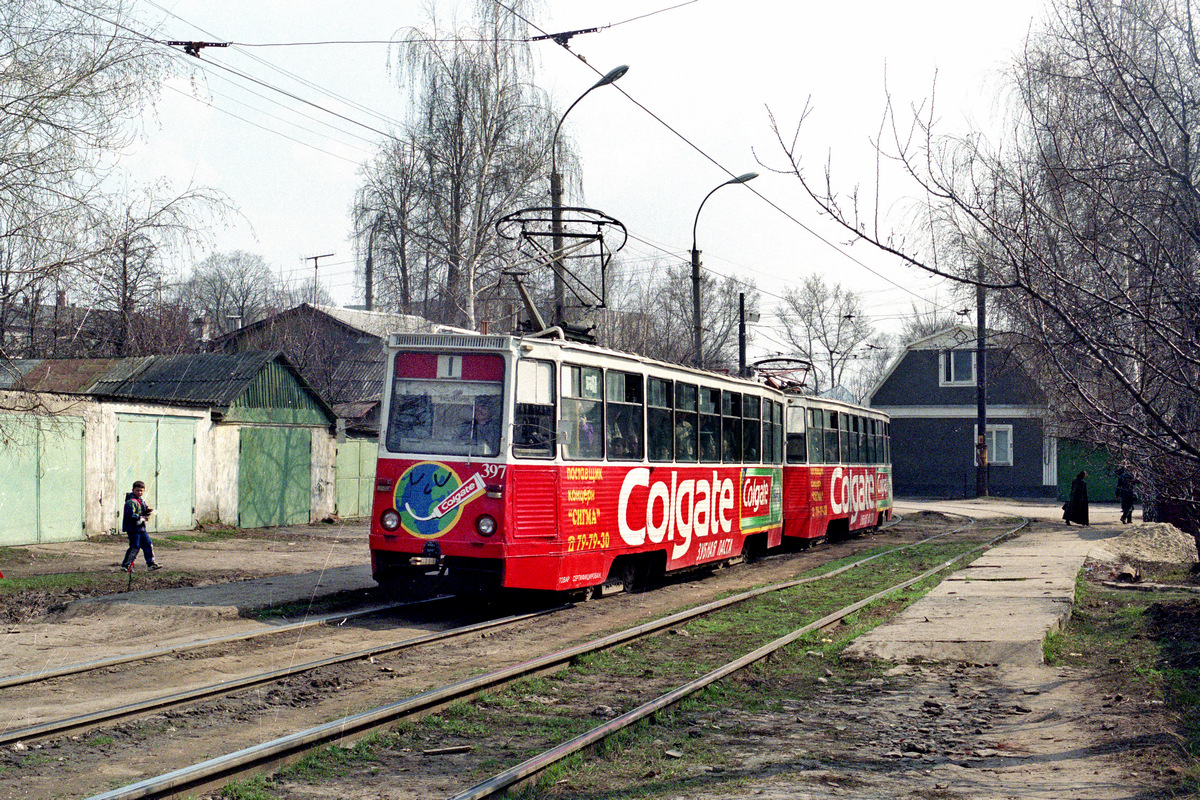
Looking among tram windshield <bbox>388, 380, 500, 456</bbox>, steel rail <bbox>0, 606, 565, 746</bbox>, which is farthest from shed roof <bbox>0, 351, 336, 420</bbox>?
steel rail <bbox>0, 606, 565, 746</bbox>

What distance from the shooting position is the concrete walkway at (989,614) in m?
9.39

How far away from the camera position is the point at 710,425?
15.6 meters

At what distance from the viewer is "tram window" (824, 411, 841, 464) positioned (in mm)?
22219

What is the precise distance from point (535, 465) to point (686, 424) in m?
3.97

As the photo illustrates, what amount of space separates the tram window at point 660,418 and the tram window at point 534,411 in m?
2.31

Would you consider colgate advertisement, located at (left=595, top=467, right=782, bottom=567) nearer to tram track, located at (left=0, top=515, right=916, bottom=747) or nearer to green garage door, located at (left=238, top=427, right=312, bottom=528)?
tram track, located at (left=0, top=515, right=916, bottom=747)

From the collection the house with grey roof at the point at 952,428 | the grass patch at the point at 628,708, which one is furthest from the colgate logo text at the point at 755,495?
the house with grey roof at the point at 952,428

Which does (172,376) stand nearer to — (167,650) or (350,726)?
(167,650)

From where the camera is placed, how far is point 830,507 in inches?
892

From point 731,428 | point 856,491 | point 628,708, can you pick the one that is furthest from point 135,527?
point 856,491

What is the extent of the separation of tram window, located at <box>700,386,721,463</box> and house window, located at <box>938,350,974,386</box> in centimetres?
3536

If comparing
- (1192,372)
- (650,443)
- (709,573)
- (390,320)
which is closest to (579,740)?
(1192,372)

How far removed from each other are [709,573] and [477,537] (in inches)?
282

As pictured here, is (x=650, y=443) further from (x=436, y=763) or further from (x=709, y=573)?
(x=436, y=763)
